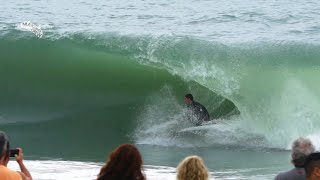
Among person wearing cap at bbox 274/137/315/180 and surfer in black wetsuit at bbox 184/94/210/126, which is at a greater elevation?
person wearing cap at bbox 274/137/315/180

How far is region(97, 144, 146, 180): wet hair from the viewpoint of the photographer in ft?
14.7

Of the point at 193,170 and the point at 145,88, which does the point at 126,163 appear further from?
the point at 145,88

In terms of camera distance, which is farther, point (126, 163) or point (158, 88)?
point (158, 88)

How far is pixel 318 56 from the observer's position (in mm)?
16656

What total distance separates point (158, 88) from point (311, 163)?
37.6 feet

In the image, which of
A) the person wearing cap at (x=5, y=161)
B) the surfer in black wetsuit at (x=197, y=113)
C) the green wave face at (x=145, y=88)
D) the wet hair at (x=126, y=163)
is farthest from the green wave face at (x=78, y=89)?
the wet hair at (x=126, y=163)

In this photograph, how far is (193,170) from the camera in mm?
4633

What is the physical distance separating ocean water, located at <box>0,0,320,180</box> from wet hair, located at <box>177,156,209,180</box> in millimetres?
5818

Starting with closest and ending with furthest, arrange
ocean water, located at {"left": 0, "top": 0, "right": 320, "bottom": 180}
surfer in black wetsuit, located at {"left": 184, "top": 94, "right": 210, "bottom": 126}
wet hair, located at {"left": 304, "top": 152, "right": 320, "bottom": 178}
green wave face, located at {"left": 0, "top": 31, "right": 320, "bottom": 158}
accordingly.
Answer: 1. wet hair, located at {"left": 304, "top": 152, "right": 320, "bottom": 178}
2. ocean water, located at {"left": 0, "top": 0, "right": 320, "bottom": 180}
3. surfer in black wetsuit, located at {"left": 184, "top": 94, "right": 210, "bottom": 126}
4. green wave face, located at {"left": 0, "top": 31, "right": 320, "bottom": 158}

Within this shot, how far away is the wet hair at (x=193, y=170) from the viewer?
4617 mm

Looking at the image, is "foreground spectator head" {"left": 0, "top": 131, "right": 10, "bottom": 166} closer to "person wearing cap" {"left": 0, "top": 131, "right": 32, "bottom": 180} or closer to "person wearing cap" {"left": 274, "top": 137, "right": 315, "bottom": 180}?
"person wearing cap" {"left": 0, "top": 131, "right": 32, "bottom": 180}

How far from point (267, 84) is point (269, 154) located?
273 cm

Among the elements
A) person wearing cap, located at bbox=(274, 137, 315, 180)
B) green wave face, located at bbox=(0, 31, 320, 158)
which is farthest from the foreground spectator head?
green wave face, located at bbox=(0, 31, 320, 158)

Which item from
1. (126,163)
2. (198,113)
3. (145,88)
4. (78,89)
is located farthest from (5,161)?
(78,89)
